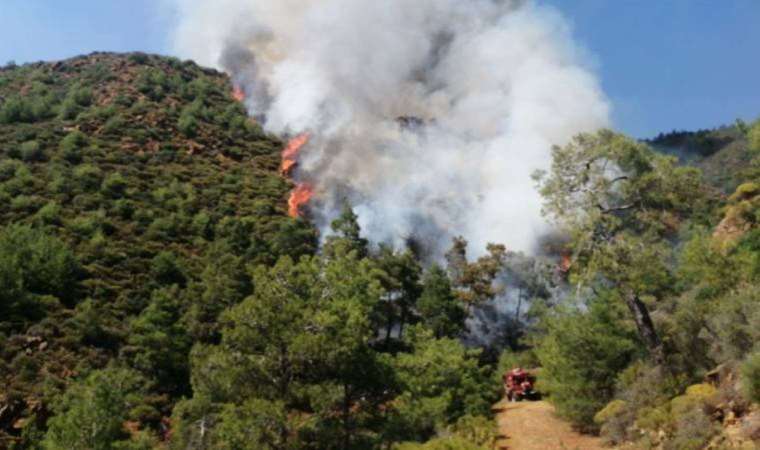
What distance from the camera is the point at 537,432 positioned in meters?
25.6

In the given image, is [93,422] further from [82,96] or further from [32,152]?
[82,96]

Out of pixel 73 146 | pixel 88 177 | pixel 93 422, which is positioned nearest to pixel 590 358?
pixel 93 422

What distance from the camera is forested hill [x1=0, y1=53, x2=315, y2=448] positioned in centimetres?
3722

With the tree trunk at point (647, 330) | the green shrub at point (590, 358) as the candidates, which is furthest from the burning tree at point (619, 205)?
the green shrub at point (590, 358)

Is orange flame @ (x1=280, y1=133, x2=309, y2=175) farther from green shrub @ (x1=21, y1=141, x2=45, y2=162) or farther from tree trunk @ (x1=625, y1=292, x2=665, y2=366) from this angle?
tree trunk @ (x1=625, y1=292, x2=665, y2=366)

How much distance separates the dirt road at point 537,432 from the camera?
74.5ft

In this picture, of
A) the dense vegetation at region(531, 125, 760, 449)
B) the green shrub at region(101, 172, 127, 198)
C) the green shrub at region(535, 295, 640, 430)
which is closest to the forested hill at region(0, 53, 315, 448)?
the green shrub at region(101, 172, 127, 198)

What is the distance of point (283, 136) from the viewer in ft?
Result: 342

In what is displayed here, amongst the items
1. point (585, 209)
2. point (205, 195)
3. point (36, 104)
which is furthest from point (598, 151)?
point (36, 104)

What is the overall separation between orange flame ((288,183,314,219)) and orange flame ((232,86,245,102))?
4535 centimetres

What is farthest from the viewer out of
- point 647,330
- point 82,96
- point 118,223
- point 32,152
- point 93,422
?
point 82,96

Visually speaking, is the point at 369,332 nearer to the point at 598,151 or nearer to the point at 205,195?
the point at 598,151

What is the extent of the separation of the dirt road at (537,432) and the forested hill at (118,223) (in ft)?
59.3

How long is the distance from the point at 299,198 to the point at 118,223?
74.3ft
